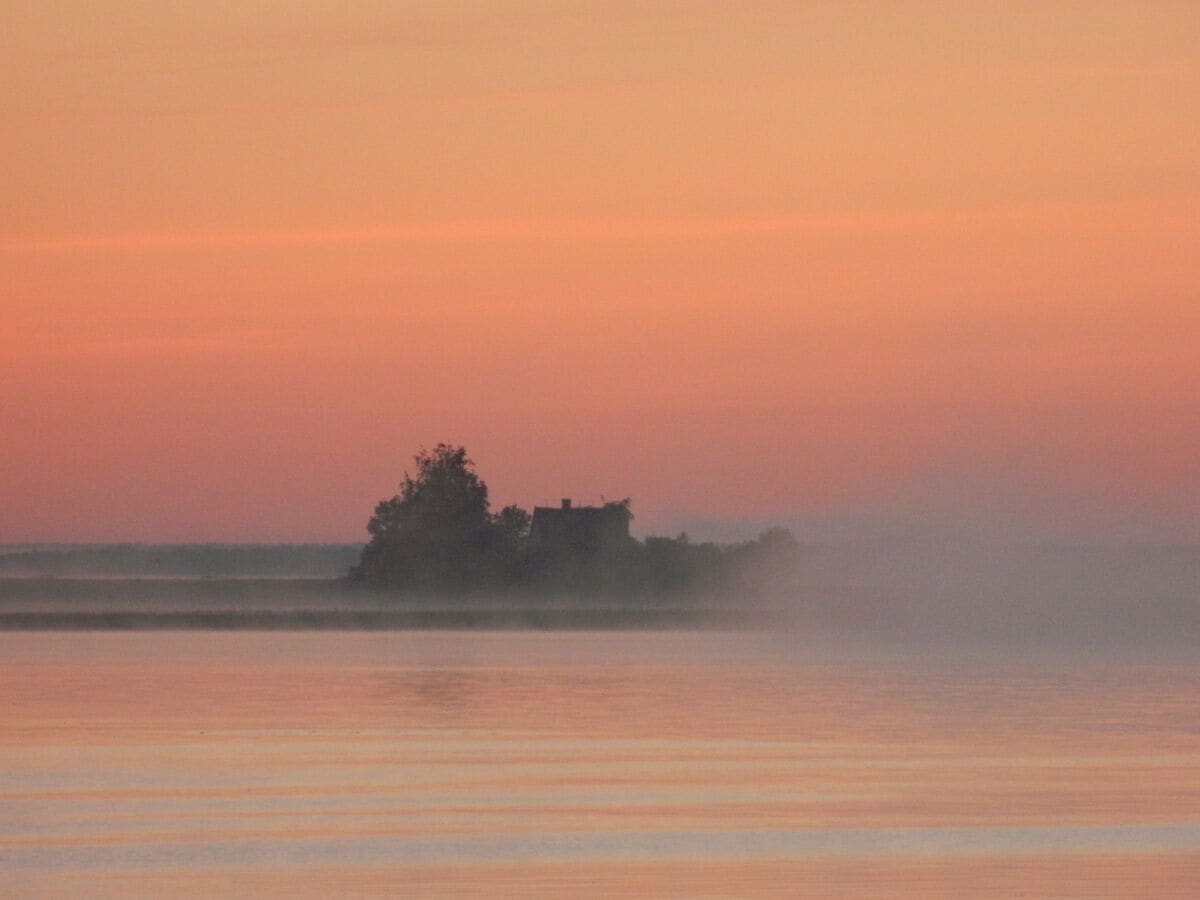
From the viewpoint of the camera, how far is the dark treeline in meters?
90.5

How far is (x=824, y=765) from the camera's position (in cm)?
2514

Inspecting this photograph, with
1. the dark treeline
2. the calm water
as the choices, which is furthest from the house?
the calm water

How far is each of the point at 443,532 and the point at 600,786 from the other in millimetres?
67577

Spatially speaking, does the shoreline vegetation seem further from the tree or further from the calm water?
the calm water

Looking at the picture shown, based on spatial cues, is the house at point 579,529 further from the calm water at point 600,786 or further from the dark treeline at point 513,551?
the calm water at point 600,786

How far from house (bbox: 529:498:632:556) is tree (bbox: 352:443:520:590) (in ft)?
6.88

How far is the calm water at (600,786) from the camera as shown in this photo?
1800 cm

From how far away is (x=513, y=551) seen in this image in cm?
9269

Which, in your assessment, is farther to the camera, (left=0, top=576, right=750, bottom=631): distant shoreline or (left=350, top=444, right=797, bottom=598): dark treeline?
(left=350, top=444, right=797, bottom=598): dark treeline

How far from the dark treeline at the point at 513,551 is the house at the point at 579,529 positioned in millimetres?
40

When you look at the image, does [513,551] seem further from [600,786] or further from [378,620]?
[600,786]

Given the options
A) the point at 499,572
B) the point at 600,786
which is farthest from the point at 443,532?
the point at 600,786

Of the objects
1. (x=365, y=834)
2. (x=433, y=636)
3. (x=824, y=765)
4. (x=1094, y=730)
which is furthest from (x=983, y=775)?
(x=433, y=636)

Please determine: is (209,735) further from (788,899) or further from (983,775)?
(788,899)
